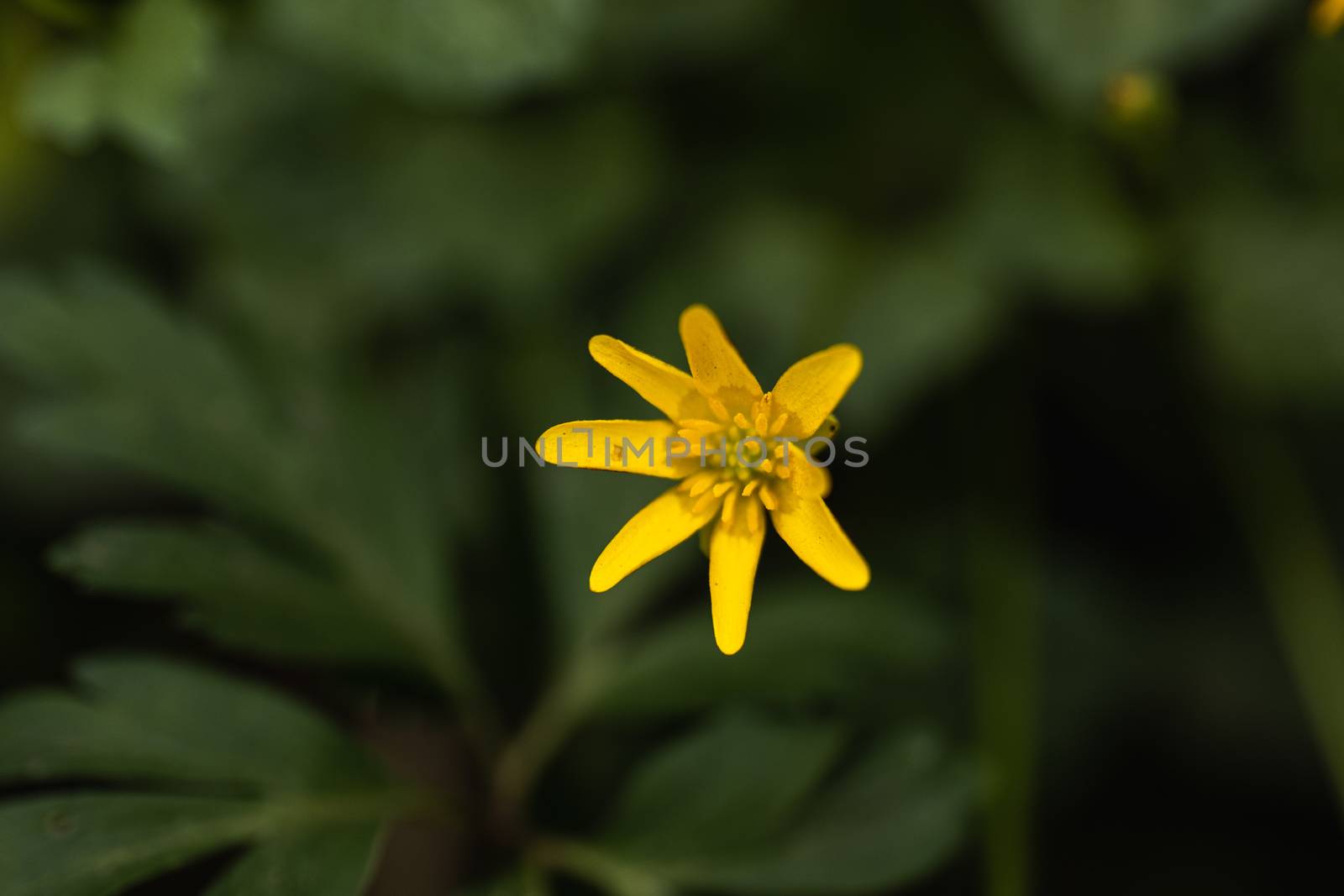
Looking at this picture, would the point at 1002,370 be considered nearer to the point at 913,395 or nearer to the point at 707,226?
the point at 913,395

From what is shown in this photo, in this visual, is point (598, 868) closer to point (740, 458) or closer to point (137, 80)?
point (740, 458)

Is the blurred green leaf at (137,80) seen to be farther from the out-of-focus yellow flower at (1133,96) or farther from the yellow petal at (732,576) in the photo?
the out-of-focus yellow flower at (1133,96)

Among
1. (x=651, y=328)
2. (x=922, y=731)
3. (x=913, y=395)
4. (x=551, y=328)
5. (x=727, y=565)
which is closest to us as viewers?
(x=727, y=565)

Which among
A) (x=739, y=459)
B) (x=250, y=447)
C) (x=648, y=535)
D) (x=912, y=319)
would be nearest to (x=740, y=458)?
(x=739, y=459)

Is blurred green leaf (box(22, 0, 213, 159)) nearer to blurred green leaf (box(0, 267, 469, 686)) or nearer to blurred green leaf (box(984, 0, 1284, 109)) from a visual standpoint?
blurred green leaf (box(0, 267, 469, 686))

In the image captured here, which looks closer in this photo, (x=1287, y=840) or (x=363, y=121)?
(x=1287, y=840)

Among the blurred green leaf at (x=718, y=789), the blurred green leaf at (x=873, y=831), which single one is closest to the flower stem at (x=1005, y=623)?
the blurred green leaf at (x=873, y=831)

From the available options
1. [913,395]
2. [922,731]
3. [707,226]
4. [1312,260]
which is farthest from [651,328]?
[1312,260]
